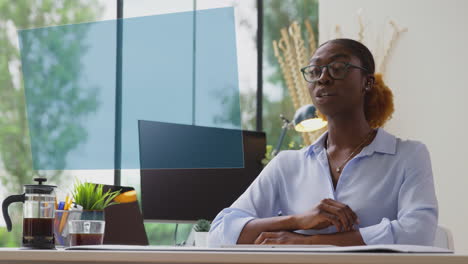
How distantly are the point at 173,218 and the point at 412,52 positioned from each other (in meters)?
2.48

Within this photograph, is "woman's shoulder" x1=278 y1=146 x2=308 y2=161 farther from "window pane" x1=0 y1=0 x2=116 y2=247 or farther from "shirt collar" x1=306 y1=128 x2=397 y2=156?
"window pane" x1=0 y1=0 x2=116 y2=247

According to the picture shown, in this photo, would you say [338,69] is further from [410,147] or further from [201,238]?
[201,238]

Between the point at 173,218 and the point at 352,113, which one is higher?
the point at 352,113

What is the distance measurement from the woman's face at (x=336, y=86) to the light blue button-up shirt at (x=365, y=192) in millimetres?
136

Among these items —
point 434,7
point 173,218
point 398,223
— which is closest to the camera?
point 398,223

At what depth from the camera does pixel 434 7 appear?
14.3 ft

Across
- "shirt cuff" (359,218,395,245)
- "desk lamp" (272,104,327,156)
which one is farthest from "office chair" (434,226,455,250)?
"desk lamp" (272,104,327,156)

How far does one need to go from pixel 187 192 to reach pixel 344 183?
0.85 metres

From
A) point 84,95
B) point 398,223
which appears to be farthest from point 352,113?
point 84,95

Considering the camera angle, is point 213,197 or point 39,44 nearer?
point 39,44

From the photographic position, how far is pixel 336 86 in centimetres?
193

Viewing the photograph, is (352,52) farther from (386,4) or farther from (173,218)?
(386,4)

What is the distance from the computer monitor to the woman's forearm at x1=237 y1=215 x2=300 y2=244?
829mm

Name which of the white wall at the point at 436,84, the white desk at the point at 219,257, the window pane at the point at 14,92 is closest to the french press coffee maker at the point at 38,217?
the white desk at the point at 219,257
